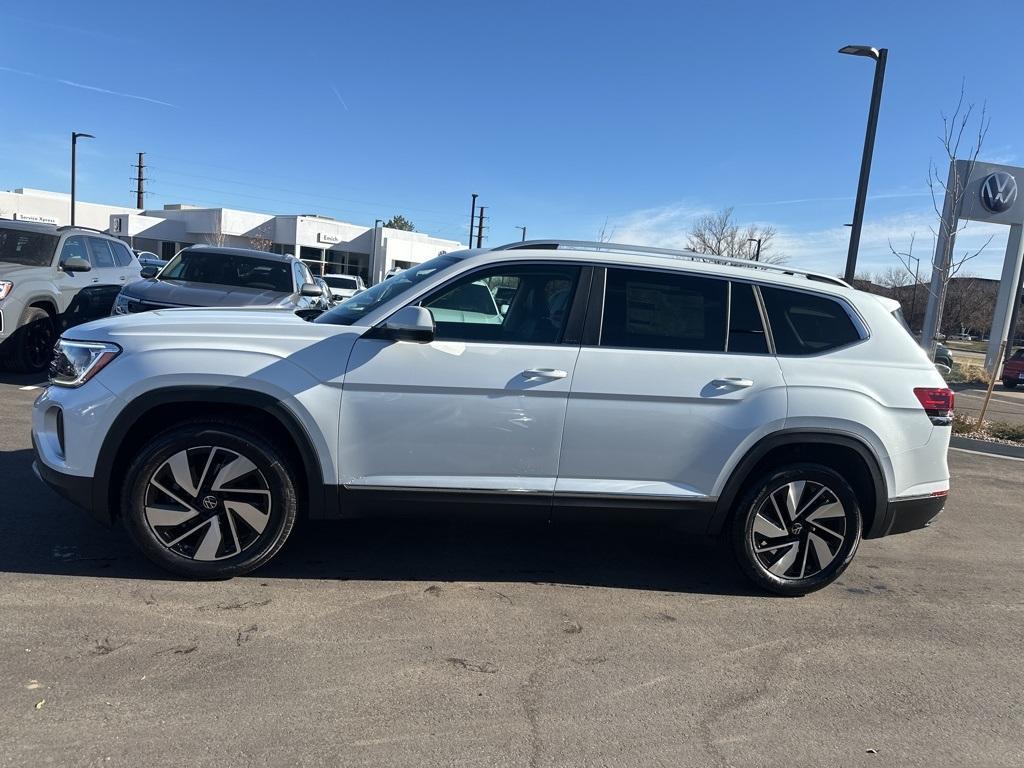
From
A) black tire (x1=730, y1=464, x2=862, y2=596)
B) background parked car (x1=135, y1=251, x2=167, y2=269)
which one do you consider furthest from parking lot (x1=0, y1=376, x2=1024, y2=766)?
background parked car (x1=135, y1=251, x2=167, y2=269)

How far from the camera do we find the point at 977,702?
3209mm

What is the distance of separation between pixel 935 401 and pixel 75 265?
9012 mm

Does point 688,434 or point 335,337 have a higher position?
point 335,337

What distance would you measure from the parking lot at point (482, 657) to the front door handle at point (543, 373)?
47.7 inches

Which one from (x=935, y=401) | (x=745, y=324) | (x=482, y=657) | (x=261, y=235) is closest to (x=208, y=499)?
(x=482, y=657)

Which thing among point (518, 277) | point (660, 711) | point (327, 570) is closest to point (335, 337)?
point (518, 277)

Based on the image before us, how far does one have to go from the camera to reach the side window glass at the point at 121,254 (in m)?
10.4

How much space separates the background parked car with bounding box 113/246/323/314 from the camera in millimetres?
8375

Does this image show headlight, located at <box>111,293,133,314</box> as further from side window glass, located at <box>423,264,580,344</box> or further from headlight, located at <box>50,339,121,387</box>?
side window glass, located at <box>423,264,580,344</box>

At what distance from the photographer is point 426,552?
4387mm

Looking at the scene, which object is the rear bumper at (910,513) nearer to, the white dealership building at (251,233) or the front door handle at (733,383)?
the front door handle at (733,383)

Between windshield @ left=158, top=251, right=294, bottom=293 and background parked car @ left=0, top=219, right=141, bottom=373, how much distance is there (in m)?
1.01

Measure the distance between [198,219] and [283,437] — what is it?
158 feet

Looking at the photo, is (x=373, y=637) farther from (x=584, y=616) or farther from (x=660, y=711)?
(x=660, y=711)
